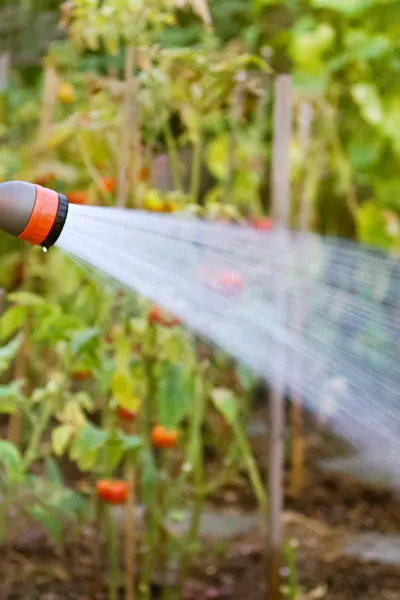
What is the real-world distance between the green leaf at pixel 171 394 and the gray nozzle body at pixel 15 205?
65 centimetres

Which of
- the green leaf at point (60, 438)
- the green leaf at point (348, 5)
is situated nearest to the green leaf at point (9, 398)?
the green leaf at point (60, 438)

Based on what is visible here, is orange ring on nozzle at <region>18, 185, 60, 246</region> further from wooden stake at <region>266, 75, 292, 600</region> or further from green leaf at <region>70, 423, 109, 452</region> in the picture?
wooden stake at <region>266, 75, 292, 600</region>

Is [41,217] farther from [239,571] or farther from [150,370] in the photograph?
[239,571]

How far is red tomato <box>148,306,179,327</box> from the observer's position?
1.31 metres

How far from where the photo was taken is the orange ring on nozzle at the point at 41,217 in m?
0.68

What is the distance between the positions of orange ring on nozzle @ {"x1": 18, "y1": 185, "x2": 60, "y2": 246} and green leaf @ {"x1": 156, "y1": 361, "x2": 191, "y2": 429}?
0.64 m

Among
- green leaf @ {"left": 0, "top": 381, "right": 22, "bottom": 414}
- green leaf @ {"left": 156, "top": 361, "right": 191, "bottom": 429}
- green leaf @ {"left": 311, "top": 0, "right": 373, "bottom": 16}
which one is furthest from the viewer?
green leaf @ {"left": 311, "top": 0, "right": 373, "bottom": 16}

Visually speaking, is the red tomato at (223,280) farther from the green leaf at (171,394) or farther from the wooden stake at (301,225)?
the wooden stake at (301,225)

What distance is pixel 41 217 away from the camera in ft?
2.24

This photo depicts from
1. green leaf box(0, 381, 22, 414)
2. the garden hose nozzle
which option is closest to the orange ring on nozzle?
the garden hose nozzle

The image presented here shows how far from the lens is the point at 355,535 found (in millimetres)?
1995

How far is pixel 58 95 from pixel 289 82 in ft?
2.72

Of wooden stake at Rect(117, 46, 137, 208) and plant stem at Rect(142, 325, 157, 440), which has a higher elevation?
wooden stake at Rect(117, 46, 137, 208)

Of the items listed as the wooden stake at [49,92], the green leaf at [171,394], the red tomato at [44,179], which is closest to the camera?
the green leaf at [171,394]
